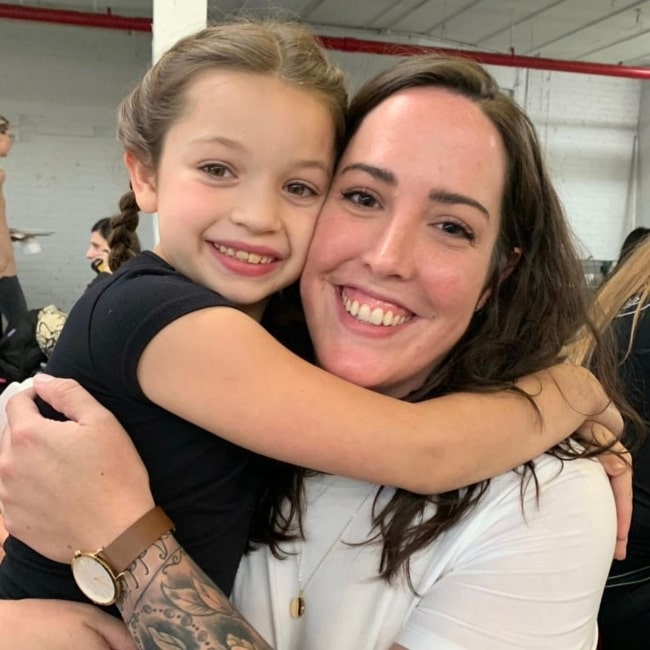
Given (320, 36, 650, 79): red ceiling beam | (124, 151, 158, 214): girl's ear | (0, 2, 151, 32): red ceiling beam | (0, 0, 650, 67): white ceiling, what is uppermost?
(0, 0, 650, 67): white ceiling

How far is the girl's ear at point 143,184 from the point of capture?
4.76ft

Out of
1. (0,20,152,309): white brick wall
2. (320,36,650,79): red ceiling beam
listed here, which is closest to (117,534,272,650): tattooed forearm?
(320,36,650,79): red ceiling beam

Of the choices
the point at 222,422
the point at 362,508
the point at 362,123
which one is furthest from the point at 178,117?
the point at 362,508

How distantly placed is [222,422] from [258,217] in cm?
38

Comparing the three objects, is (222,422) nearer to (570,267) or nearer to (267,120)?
(267,120)

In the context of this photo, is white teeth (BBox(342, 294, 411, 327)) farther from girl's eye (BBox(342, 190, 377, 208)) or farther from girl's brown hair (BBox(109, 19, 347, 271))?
girl's brown hair (BBox(109, 19, 347, 271))

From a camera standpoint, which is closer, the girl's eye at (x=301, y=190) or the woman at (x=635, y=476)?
the girl's eye at (x=301, y=190)

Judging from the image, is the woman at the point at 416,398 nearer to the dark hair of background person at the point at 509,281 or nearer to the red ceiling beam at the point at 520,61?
the dark hair of background person at the point at 509,281

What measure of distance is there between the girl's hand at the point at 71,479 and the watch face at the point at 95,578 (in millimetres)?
19

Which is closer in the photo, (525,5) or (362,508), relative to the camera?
(362,508)

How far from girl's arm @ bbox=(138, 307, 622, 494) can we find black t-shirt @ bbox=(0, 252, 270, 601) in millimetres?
31

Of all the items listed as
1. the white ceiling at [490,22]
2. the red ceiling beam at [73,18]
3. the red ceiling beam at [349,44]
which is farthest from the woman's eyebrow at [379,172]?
the red ceiling beam at [73,18]

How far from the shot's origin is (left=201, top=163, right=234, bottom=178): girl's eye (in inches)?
51.6

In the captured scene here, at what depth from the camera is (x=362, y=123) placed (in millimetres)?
1353
